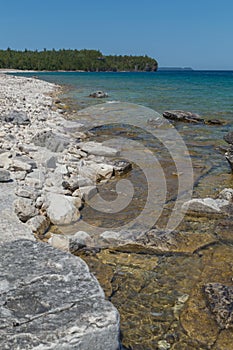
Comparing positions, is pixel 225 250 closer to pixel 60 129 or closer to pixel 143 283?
pixel 143 283

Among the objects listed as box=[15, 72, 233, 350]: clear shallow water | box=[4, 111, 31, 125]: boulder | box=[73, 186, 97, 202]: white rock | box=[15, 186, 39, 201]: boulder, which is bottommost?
box=[15, 72, 233, 350]: clear shallow water

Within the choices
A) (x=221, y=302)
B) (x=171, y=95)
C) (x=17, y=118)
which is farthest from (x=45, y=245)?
(x=171, y=95)

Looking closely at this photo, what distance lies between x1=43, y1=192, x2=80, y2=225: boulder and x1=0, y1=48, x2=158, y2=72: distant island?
110589 mm

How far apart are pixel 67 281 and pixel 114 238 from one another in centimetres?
223

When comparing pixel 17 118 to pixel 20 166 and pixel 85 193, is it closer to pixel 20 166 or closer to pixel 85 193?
pixel 20 166

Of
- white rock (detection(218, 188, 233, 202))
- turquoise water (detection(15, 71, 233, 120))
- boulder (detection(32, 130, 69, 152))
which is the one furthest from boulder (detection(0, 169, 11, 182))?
turquoise water (detection(15, 71, 233, 120))

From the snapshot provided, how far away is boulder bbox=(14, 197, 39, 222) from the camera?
5.16 m

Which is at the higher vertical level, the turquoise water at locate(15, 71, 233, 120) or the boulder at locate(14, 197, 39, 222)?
the turquoise water at locate(15, 71, 233, 120)

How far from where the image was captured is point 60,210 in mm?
5398

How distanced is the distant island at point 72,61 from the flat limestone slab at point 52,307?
372 feet

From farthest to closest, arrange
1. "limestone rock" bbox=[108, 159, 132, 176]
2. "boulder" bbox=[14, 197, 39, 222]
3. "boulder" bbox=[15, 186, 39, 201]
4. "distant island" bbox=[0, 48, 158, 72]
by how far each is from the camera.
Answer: "distant island" bbox=[0, 48, 158, 72] < "limestone rock" bbox=[108, 159, 132, 176] < "boulder" bbox=[15, 186, 39, 201] < "boulder" bbox=[14, 197, 39, 222]

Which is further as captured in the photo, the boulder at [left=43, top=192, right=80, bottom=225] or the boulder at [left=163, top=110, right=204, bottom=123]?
the boulder at [left=163, top=110, right=204, bottom=123]

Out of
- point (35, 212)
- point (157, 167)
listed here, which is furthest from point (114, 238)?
point (157, 167)

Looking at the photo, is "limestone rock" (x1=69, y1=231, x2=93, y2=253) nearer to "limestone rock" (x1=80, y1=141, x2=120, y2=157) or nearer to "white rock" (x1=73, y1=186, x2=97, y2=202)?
"white rock" (x1=73, y1=186, x2=97, y2=202)
